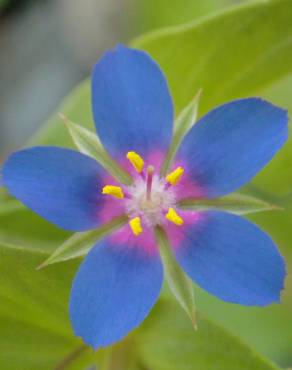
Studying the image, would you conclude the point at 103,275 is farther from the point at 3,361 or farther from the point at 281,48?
the point at 281,48

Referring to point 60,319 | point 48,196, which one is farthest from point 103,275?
point 60,319

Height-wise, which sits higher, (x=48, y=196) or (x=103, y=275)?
(x=48, y=196)

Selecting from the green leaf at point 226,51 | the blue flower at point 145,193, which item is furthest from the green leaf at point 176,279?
the green leaf at point 226,51

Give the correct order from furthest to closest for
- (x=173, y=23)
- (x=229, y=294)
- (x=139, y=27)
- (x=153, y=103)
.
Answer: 1. (x=139, y=27)
2. (x=173, y=23)
3. (x=153, y=103)
4. (x=229, y=294)

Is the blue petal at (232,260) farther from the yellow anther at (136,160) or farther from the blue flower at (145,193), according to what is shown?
the yellow anther at (136,160)

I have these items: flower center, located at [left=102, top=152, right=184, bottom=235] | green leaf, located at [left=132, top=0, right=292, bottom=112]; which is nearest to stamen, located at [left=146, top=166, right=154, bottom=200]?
flower center, located at [left=102, top=152, right=184, bottom=235]

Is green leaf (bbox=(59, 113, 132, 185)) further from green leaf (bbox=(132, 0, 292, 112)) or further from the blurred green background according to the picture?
green leaf (bbox=(132, 0, 292, 112))

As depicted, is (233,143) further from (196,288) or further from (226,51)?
(196,288)
